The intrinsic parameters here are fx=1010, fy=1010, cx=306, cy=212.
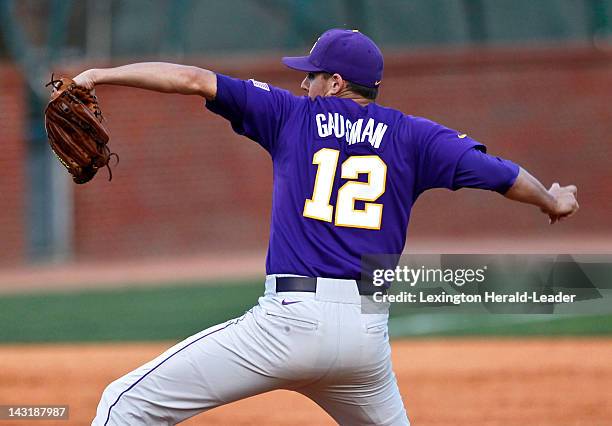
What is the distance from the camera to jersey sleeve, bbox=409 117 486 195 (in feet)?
12.9

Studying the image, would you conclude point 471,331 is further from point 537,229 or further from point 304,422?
point 537,229

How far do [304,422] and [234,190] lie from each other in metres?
10.8

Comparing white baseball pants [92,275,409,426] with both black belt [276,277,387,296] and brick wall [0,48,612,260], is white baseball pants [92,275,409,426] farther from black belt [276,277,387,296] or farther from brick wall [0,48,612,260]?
brick wall [0,48,612,260]

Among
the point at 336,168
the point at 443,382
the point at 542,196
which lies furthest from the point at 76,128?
the point at 443,382

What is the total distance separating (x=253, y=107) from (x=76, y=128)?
72 cm

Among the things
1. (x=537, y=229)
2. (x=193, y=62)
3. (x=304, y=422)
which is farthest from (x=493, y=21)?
(x=304, y=422)

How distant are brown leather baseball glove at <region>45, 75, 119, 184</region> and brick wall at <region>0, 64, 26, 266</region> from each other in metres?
12.6

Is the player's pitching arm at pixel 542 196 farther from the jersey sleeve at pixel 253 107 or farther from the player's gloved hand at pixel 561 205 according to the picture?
the jersey sleeve at pixel 253 107

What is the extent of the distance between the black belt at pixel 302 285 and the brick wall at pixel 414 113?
12.9 metres

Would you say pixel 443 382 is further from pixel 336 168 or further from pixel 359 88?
pixel 336 168

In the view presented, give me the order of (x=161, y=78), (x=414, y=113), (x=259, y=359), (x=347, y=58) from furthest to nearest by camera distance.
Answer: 1. (x=414, y=113)
2. (x=347, y=58)
3. (x=161, y=78)
4. (x=259, y=359)

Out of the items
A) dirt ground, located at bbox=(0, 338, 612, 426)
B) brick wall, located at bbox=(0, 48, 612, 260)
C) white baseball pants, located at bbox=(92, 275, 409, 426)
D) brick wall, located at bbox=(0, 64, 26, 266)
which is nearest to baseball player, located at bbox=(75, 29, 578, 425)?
white baseball pants, located at bbox=(92, 275, 409, 426)

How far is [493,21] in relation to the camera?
17.3 meters

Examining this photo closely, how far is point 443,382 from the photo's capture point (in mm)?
7391
